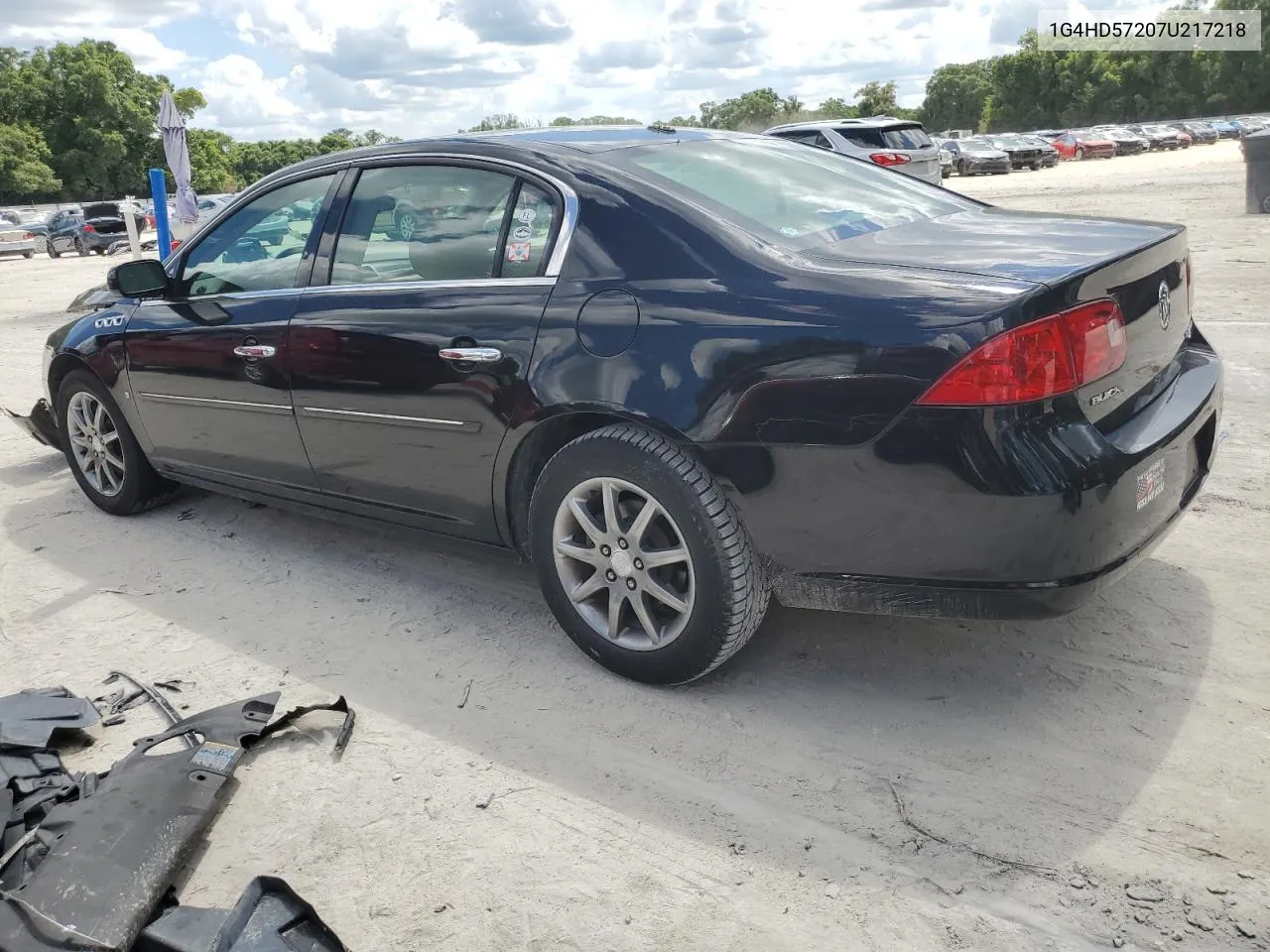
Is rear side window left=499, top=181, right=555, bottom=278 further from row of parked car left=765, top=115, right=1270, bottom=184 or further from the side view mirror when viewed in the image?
the side view mirror

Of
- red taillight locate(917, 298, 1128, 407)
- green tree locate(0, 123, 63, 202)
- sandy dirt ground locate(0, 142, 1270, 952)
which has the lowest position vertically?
→ sandy dirt ground locate(0, 142, 1270, 952)

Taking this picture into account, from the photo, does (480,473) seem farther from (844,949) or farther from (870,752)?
(844,949)

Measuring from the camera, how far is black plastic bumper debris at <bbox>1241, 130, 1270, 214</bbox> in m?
16.4

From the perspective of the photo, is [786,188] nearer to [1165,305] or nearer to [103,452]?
[1165,305]

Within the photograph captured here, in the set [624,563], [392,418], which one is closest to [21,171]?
[392,418]

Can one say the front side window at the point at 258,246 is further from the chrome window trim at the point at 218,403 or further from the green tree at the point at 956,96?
the green tree at the point at 956,96

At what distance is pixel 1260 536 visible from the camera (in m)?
4.18

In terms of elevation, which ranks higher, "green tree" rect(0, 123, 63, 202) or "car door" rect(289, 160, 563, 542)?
"green tree" rect(0, 123, 63, 202)

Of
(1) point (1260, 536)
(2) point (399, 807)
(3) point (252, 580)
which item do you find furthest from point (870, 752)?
(3) point (252, 580)

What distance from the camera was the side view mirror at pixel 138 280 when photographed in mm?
4641

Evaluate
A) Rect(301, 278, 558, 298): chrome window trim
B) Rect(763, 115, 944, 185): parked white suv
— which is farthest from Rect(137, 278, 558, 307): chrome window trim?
Rect(763, 115, 944, 185): parked white suv

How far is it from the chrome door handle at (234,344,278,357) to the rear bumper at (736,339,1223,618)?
6.88 ft

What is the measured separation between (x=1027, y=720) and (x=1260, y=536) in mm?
1708

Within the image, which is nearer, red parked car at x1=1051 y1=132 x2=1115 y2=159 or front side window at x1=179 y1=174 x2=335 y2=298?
front side window at x1=179 y1=174 x2=335 y2=298
